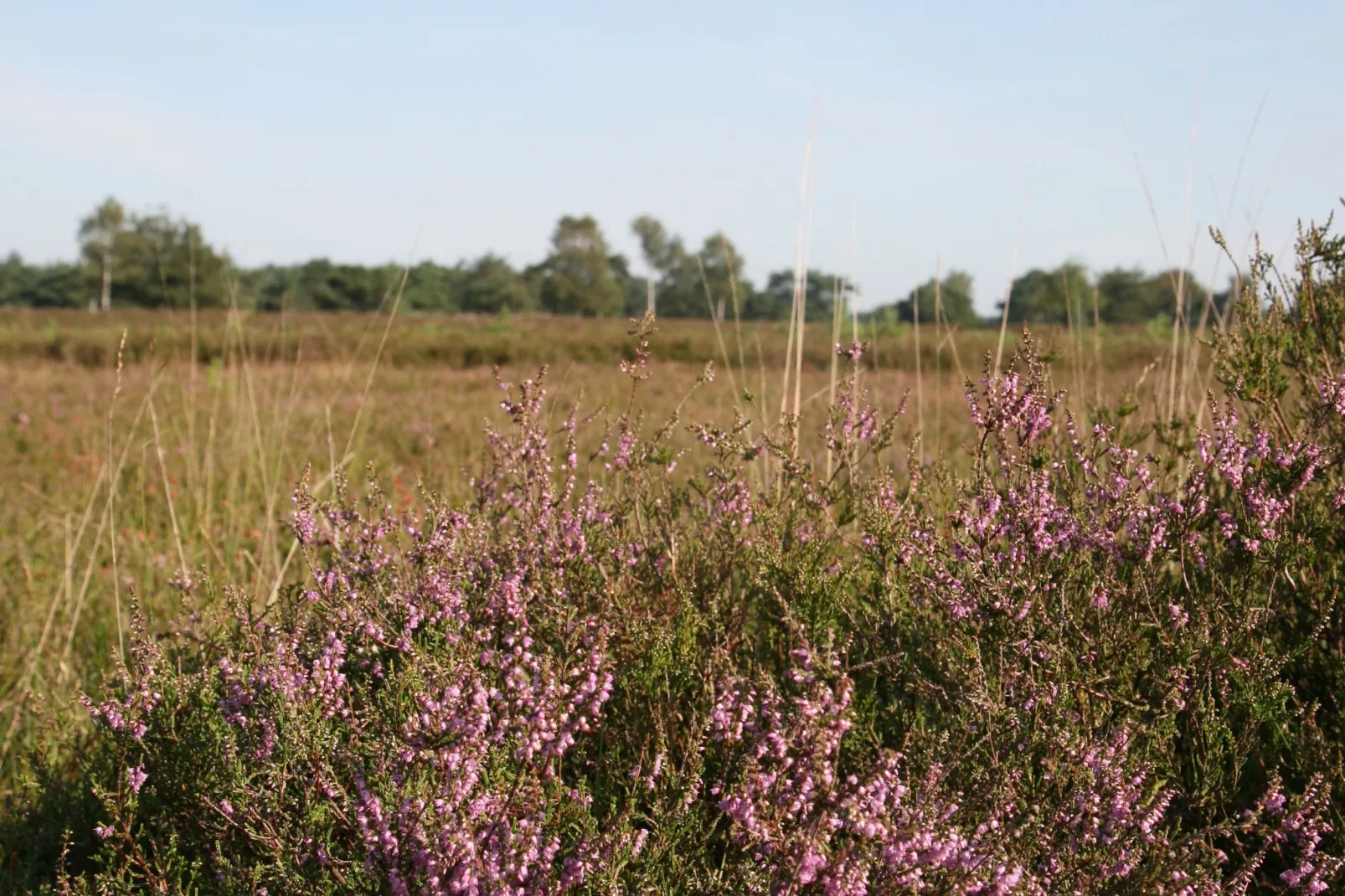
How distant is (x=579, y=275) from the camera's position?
92.9 meters

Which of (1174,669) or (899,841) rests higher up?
(1174,669)

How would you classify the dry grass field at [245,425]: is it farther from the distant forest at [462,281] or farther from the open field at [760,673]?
the distant forest at [462,281]

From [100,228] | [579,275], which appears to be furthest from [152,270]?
[579,275]

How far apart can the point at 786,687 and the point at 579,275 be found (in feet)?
303

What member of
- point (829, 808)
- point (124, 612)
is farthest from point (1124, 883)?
point (124, 612)

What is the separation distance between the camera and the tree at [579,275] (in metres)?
91.2

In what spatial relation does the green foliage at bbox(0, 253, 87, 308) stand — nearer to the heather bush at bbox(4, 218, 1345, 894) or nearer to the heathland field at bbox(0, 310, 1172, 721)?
the heathland field at bbox(0, 310, 1172, 721)

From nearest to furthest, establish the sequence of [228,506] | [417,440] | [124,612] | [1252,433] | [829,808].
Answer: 1. [829,808]
2. [1252,433]
3. [124,612]
4. [228,506]
5. [417,440]

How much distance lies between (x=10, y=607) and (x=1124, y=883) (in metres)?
5.22

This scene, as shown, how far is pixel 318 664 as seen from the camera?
80.5 inches

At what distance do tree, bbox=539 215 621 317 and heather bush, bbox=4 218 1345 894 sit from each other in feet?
291

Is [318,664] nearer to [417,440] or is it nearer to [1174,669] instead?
[1174,669]

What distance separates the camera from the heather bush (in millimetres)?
1671

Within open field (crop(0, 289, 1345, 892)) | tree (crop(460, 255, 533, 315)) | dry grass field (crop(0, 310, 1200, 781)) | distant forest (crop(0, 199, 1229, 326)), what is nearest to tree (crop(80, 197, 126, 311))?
distant forest (crop(0, 199, 1229, 326))
